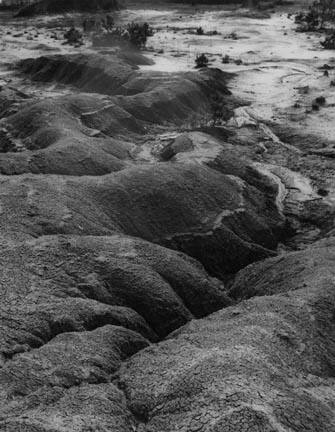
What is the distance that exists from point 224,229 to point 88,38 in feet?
214

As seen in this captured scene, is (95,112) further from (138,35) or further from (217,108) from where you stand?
(138,35)

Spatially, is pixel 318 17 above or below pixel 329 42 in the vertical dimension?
above

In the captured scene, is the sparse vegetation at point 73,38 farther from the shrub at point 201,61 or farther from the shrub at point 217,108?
the shrub at point 217,108

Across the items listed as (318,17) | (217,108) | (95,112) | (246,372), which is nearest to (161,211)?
(246,372)

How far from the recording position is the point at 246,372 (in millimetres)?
14922

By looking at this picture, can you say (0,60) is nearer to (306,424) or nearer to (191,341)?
(191,341)

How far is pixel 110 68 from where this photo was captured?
59.0m

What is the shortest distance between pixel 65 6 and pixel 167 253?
9810cm

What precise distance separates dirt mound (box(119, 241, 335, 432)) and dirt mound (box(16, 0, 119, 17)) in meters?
102

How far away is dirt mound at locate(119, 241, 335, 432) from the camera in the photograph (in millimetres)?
13750

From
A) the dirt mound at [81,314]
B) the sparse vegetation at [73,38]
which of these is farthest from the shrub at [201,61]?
the dirt mound at [81,314]

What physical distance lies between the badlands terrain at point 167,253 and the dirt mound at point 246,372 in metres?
0.05

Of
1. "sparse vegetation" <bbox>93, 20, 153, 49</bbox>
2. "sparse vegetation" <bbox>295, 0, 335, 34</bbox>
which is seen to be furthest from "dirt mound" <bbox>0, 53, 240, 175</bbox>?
"sparse vegetation" <bbox>295, 0, 335, 34</bbox>

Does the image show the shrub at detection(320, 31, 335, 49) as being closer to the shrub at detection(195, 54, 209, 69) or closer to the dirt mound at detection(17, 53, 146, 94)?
the shrub at detection(195, 54, 209, 69)
